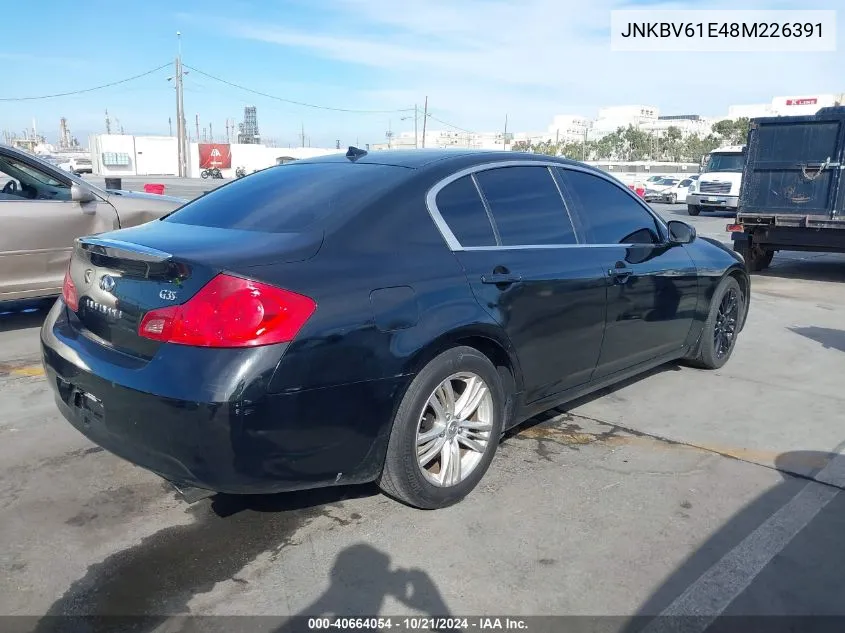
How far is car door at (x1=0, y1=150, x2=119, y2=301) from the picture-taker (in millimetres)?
6102

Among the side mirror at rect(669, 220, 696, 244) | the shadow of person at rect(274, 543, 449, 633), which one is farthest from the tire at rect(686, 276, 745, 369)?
the shadow of person at rect(274, 543, 449, 633)

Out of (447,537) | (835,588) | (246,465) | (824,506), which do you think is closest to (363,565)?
(447,537)

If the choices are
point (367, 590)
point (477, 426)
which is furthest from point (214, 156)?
point (367, 590)

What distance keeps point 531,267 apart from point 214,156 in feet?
255

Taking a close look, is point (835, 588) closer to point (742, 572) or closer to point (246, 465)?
point (742, 572)

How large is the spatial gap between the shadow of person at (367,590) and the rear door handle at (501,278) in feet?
4.20

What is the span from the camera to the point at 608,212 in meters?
4.24

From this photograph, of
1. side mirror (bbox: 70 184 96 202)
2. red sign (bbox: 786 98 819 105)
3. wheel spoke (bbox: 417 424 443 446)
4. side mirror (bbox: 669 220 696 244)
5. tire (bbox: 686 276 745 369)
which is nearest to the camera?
wheel spoke (bbox: 417 424 443 446)

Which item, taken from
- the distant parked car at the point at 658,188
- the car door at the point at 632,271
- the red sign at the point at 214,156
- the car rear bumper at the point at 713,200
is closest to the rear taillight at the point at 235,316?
the car door at the point at 632,271

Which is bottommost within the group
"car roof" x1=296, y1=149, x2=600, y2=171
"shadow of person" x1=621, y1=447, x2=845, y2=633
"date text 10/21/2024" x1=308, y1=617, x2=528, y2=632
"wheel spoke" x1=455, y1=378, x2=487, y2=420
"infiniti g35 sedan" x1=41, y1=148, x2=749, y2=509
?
"date text 10/21/2024" x1=308, y1=617, x2=528, y2=632

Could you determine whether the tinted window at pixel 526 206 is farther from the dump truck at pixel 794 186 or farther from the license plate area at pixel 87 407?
the dump truck at pixel 794 186

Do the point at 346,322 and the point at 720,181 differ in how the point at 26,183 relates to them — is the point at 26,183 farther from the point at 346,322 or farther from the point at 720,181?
the point at 720,181

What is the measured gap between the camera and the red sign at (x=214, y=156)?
75062 mm

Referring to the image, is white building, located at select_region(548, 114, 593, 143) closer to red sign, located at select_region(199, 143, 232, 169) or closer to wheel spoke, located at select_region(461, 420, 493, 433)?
red sign, located at select_region(199, 143, 232, 169)
